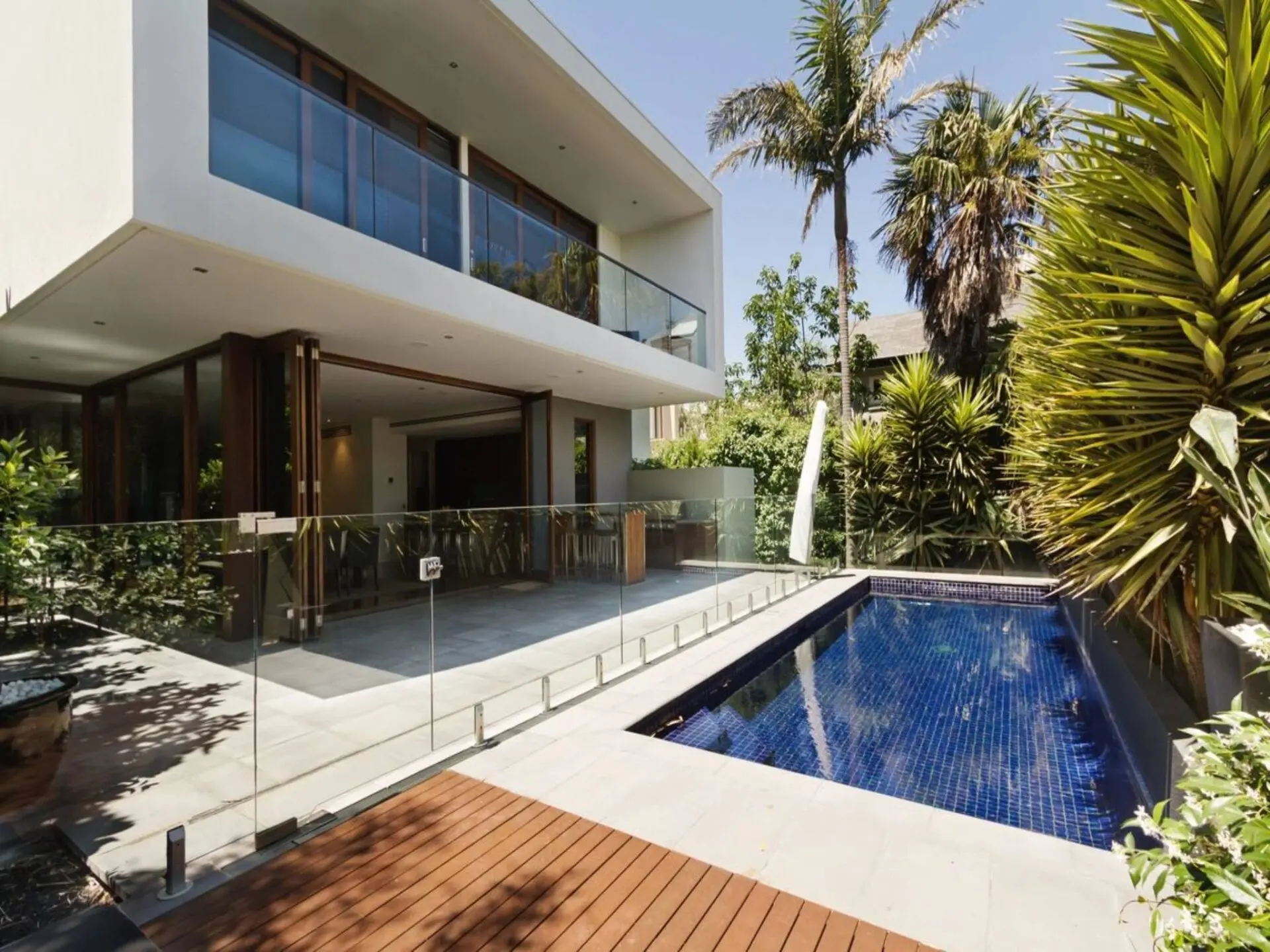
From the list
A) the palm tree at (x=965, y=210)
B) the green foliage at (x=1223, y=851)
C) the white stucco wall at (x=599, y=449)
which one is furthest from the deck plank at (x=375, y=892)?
the palm tree at (x=965, y=210)

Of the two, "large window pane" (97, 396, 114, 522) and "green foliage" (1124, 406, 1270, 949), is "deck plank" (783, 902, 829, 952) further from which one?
"large window pane" (97, 396, 114, 522)

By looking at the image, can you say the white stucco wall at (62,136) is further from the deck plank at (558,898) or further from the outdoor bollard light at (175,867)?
the deck plank at (558,898)

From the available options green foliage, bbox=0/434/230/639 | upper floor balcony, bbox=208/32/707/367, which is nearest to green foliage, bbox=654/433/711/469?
upper floor balcony, bbox=208/32/707/367

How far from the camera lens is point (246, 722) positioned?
141 inches

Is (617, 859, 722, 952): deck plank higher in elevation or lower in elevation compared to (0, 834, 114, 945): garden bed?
lower

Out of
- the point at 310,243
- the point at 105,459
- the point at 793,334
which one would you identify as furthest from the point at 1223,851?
the point at 793,334

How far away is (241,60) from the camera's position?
5.25m

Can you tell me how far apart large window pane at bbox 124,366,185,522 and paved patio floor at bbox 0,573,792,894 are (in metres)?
4.01

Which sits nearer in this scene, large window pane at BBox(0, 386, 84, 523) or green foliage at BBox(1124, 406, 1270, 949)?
green foliage at BBox(1124, 406, 1270, 949)

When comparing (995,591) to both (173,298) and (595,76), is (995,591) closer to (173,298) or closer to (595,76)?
(595,76)

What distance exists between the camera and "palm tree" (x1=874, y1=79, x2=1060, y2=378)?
13.0 meters

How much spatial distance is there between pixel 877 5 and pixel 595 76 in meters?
7.54

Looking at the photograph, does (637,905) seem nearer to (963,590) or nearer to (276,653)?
(276,653)

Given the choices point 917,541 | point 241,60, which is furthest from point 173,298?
point 917,541
